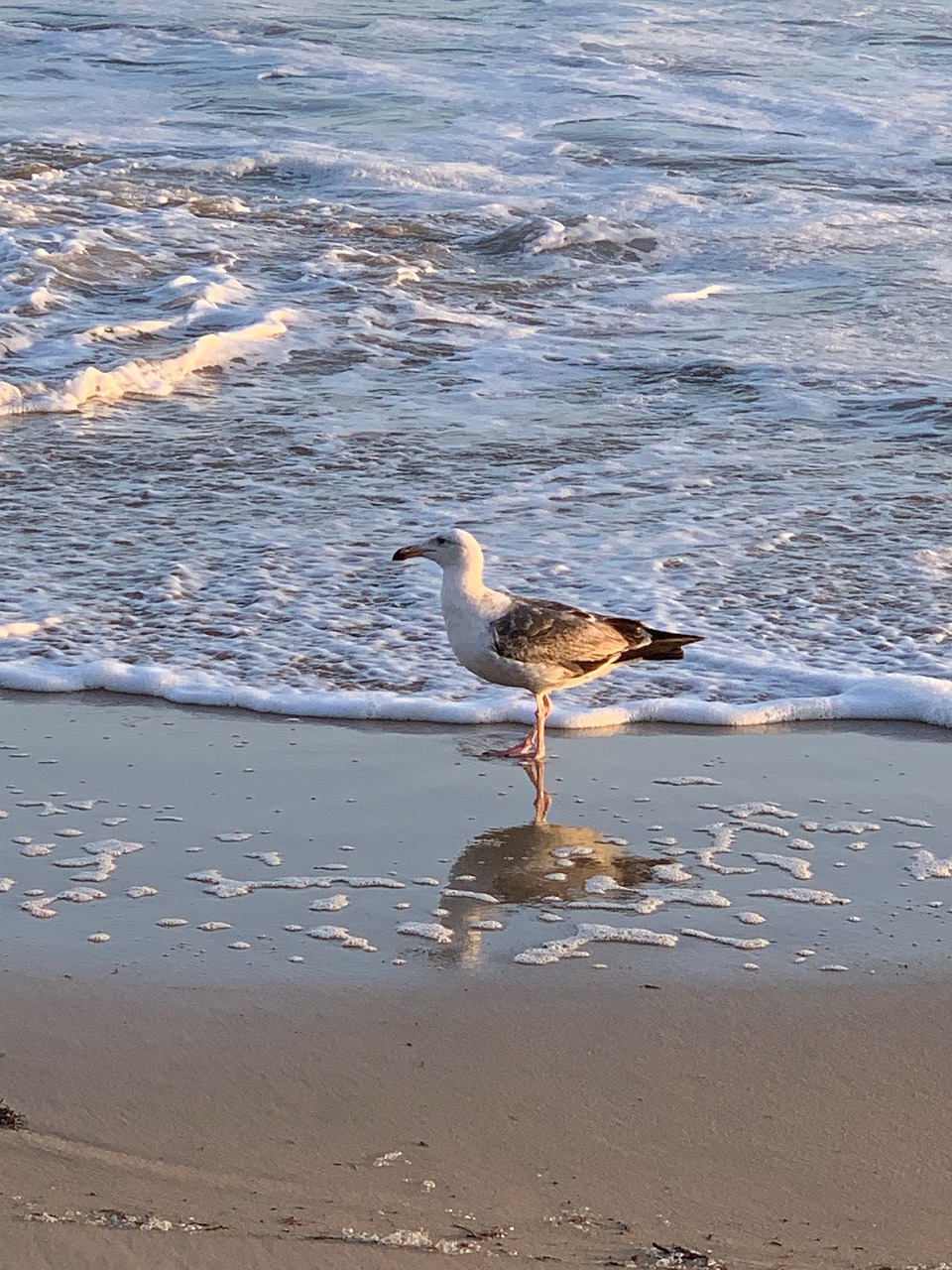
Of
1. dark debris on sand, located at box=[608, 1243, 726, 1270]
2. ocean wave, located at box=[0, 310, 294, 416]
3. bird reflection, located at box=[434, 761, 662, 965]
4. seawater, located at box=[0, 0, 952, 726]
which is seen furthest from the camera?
ocean wave, located at box=[0, 310, 294, 416]

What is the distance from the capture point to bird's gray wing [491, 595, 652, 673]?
5.55 meters

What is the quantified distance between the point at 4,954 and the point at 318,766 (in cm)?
150

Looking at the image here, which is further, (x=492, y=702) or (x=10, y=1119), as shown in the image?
(x=492, y=702)

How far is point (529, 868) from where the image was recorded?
15.4ft

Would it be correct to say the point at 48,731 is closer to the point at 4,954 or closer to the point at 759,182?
the point at 4,954

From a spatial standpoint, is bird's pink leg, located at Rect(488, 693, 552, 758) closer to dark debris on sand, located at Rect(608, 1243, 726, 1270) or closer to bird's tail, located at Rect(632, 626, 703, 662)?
bird's tail, located at Rect(632, 626, 703, 662)

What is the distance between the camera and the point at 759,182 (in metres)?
17.5

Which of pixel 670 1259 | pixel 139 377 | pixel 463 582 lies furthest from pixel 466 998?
pixel 139 377

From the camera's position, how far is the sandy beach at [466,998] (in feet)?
10.1

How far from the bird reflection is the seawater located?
1.01 m

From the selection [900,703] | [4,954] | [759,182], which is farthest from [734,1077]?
[759,182]

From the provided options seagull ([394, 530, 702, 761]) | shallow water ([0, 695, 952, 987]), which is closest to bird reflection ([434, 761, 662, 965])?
shallow water ([0, 695, 952, 987])

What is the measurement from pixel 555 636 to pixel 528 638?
97 millimetres

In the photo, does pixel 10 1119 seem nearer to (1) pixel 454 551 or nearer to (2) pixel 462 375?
(1) pixel 454 551
